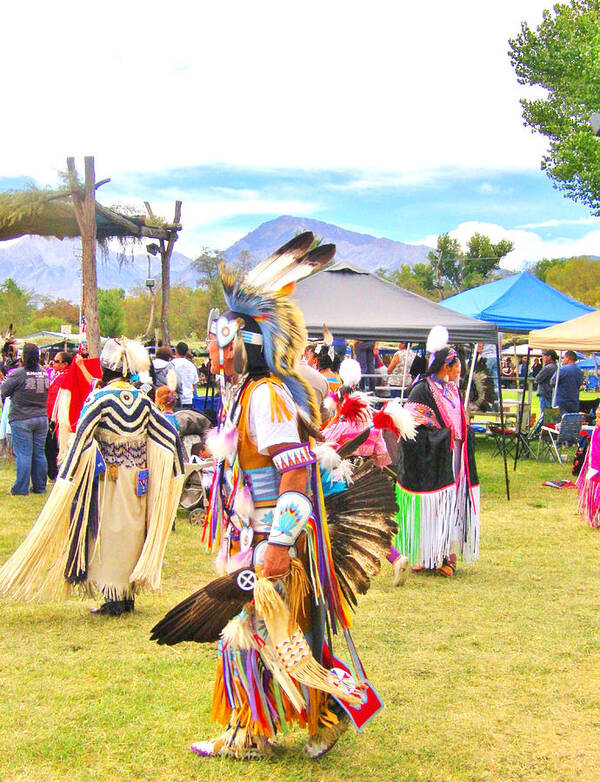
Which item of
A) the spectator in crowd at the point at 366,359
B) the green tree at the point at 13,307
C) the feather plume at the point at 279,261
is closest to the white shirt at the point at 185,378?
the spectator in crowd at the point at 366,359

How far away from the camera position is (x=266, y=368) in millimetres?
2887

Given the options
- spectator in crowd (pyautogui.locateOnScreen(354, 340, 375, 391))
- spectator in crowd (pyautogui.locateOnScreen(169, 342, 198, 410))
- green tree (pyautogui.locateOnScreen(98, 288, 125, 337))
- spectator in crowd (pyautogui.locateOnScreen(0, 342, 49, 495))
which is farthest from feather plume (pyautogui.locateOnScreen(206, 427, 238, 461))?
green tree (pyautogui.locateOnScreen(98, 288, 125, 337))

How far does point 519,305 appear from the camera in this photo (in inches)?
570

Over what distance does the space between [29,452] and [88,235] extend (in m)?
4.24

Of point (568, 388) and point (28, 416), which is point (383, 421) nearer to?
point (28, 416)

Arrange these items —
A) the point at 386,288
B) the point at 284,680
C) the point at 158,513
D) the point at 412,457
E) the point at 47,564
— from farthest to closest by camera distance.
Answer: the point at 386,288
the point at 412,457
the point at 158,513
the point at 47,564
the point at 284,680

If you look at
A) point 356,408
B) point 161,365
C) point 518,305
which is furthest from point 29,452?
point 518,305

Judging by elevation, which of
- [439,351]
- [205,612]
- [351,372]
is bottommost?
[205,612]

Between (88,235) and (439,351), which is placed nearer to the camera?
(439,351)

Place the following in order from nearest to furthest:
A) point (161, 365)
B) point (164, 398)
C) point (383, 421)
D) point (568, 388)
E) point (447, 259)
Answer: point (383, 421) → point (164, 398) → point (161, 365) → point (568, 388) → point (447, 259)

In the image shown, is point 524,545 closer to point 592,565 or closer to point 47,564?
point 592,565

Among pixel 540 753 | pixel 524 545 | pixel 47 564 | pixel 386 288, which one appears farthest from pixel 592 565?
pixel 386 288

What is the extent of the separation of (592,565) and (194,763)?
423 cm

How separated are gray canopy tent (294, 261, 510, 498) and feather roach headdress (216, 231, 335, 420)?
7.20 m
